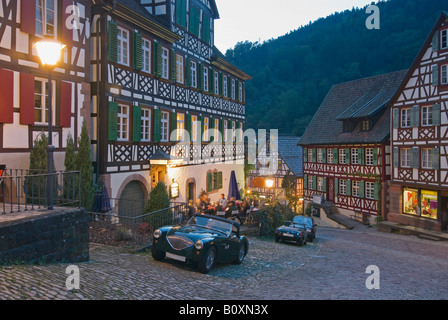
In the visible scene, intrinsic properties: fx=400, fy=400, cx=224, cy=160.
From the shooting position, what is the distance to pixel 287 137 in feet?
157

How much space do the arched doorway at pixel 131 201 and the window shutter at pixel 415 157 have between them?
698 inches

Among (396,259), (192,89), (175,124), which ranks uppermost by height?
(192,89)

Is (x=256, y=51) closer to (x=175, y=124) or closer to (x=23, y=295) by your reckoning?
(x=175, y=124)

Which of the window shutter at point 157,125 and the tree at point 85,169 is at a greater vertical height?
the window shutter at point 157,125

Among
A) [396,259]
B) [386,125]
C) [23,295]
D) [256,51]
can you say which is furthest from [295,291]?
[256,51]

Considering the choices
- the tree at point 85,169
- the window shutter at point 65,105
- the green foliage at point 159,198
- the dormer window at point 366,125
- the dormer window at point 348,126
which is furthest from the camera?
the dormer window at point 348,126

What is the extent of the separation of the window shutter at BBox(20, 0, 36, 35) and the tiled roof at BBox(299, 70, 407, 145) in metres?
24.0

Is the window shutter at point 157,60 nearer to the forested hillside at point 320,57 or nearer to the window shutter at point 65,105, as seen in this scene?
the window shutter at point 65,105

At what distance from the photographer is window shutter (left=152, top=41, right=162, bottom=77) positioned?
62.4 feet

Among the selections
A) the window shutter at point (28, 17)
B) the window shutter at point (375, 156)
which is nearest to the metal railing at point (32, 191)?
the window shutter at point (28, 17)

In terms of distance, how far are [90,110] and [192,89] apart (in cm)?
829

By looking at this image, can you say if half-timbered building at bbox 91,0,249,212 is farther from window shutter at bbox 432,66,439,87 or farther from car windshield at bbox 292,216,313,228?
window shutter at bbox 432,66,439,87

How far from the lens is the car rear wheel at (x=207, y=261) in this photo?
30.9ft

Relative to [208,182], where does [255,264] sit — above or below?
below
